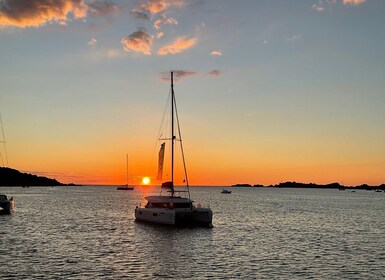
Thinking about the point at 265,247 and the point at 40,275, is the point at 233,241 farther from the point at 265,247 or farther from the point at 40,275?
the point at 40,275

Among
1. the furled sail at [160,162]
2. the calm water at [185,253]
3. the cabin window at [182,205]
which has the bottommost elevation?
the calm water at [185,253]

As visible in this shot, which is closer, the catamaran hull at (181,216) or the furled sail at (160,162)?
the catamaran hull at (181,216)

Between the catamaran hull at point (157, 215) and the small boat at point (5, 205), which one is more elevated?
the small boat at point (5, 205)

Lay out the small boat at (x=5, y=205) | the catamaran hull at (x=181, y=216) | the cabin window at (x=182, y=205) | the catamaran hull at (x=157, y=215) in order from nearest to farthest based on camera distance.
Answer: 1. the catamaran hull at (x=181, y=216)
2. the catamaran hull at (x=157, y=215)
3. the cabin window at (x=182, y=205)
4. the small boat at (x=5, y=205)

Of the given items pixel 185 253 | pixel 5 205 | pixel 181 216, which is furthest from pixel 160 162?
pixel 5 205

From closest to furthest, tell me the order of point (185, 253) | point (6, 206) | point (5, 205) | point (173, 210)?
point (185, 253) < point (173, 210) < point (5, 205) < point (6, 206)

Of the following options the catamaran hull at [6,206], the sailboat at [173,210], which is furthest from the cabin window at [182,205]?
the catamaran hull at [6,206]

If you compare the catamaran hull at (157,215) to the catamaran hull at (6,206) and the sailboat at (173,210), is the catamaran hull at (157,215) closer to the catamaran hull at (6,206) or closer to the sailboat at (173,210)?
the sailboat at (173,210)

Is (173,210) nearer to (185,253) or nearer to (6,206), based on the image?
(185,253)

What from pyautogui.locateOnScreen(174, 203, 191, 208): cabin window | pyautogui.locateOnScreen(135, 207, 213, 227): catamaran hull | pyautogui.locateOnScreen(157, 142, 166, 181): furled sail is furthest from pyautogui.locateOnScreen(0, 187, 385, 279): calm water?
pyautogui.locateOnScreen(157, 142, 166, 181): furled sail

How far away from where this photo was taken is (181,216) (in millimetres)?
58375

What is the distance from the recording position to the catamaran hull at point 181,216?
191ft

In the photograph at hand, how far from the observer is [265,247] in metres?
46.3

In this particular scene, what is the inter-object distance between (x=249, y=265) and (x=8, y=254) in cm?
2153
